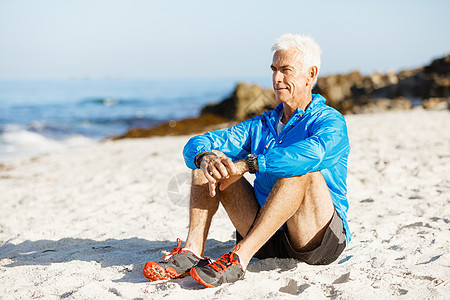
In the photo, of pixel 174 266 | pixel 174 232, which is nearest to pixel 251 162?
pixel 174 266

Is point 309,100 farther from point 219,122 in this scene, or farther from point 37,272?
point 219,122

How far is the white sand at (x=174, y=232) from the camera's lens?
2.65 metres

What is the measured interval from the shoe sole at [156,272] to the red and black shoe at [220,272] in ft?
0.61

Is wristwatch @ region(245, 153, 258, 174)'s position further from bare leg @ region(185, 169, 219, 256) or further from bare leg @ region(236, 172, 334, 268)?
bare leg @ region(185, 169, 219, 256)

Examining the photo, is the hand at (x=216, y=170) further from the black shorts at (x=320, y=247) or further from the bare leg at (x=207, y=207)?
the black shorts at (x=320, y=247)

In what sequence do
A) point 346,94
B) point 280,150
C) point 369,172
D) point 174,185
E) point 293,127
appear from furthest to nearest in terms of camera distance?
point 346,94
point 369,172
point 174,185
point 293,127
point 280,150

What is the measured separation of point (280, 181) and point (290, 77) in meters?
0.78

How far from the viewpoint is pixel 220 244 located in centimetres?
366

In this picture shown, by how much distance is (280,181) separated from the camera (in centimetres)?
256

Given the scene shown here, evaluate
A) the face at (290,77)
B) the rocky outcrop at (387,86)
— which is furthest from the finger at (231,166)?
the rocky outcrop at (387,86)

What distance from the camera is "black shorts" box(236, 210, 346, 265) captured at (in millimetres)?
2771

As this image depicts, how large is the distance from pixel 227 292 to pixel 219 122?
47.5 ft

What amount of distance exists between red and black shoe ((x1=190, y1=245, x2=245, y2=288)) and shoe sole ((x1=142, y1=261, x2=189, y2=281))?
0.18m

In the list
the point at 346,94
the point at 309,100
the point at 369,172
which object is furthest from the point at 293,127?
the point at 346,94
